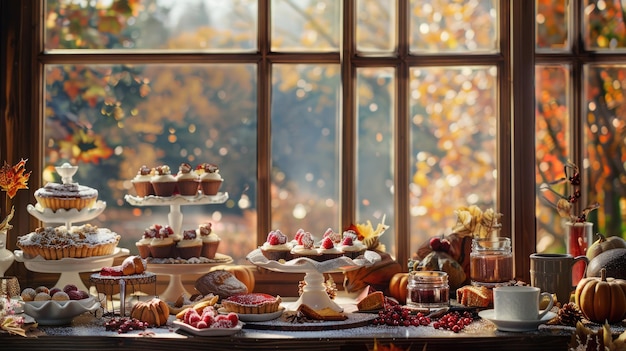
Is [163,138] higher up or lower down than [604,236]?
higher up

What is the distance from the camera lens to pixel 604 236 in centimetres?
318

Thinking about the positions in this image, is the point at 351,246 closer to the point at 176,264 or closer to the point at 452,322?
the point at 452,322

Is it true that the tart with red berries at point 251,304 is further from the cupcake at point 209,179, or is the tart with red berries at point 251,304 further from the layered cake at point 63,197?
the layered cake at point 63,197

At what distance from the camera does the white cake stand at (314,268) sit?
2801 mm

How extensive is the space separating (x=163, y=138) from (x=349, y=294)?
0.89 m

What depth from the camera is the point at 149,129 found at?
11.0 ft

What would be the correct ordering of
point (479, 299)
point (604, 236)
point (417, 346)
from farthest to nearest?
point (604, 236), point (479, 299), point (417, 346)

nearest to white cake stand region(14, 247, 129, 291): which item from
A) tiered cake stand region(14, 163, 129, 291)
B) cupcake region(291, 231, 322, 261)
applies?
tiered cake stand region(14, 163, 129, 291)

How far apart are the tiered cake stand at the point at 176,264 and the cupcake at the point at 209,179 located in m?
0.02

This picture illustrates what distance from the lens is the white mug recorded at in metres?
2.63

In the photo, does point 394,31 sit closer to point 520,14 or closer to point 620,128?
point 520,14

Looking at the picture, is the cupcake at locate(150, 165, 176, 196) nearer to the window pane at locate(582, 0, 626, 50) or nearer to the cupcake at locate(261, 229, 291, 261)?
the cupcake at locate(261, 229, 291, 261)

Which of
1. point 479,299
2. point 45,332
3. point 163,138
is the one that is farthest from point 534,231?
point 45,332

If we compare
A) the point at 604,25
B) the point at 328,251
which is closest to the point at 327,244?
the point at 328,251
